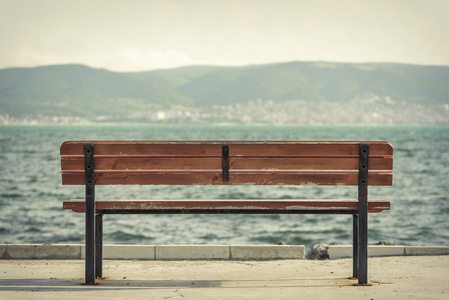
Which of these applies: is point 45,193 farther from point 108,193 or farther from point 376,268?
point 376,268

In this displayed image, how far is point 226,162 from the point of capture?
640 cm

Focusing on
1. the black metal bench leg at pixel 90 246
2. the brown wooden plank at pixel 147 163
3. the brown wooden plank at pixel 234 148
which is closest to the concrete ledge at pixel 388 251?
the brown wooden plank at pixel 234 148

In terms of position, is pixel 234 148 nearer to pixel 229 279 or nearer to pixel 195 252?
pixel 229 279

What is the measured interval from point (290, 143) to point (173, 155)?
1125 millimetres

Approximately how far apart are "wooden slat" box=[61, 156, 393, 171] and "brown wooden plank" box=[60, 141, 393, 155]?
52mm

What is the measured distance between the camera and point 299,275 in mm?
7164

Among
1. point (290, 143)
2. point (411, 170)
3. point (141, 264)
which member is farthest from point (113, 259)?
point (411, 170)

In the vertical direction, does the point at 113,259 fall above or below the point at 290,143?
below

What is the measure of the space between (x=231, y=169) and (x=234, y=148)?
0.68ft

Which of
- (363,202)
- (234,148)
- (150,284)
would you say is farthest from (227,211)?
(363,202)

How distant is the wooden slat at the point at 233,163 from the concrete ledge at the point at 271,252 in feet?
7.38

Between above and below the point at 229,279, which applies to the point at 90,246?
above

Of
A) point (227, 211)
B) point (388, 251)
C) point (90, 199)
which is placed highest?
point (90, 199)

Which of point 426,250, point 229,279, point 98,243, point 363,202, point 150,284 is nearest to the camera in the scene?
point 363,202
